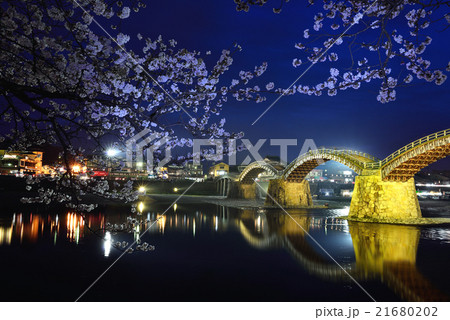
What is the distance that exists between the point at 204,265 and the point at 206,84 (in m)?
8.85

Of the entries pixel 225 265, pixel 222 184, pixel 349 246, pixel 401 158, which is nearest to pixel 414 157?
pixel 401 158

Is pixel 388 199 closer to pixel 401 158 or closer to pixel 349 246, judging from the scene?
pixel 401 158

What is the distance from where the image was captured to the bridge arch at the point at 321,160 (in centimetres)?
3472

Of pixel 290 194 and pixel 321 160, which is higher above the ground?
pixel 321 160

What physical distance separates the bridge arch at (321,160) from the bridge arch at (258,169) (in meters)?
3.08

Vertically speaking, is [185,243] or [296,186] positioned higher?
[296,186]

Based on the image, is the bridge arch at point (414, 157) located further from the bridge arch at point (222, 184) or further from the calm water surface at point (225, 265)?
the bridge arch at point (222, 184)

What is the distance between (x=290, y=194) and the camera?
5200cm

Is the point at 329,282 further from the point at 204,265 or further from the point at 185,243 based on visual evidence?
the point at 185,243

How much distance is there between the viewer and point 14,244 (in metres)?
18.6

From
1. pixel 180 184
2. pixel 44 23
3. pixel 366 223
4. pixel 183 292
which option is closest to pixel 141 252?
pixel 183 292

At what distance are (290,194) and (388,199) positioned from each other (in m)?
21.7
